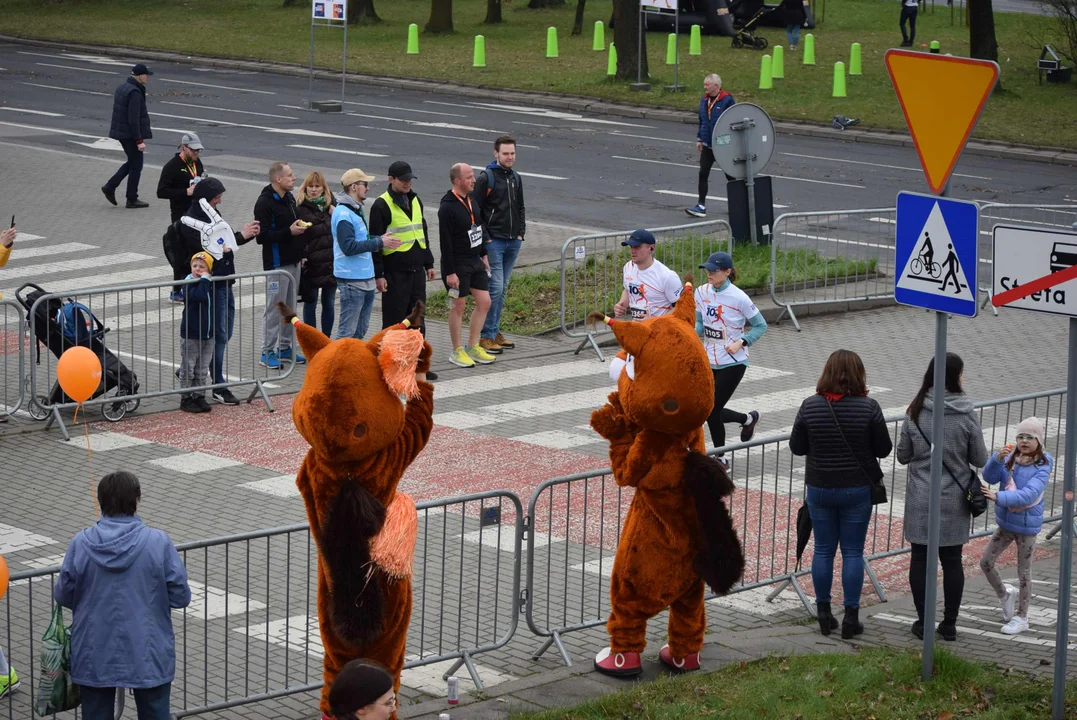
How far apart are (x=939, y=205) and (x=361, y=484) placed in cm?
296

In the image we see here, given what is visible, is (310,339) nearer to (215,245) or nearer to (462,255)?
(215,245)

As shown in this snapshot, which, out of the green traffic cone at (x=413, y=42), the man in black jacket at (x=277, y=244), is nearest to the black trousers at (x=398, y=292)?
the man in black jacket at (x=277, y=244)

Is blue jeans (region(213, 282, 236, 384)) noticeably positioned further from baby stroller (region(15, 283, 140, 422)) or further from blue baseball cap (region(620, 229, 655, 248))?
blue baseball cap (region(620, 229, 655, 248))

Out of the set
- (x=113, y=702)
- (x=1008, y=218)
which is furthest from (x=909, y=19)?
(x=113, y=702)

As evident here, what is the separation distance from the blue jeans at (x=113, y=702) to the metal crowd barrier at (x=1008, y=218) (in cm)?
1349

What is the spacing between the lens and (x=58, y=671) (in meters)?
6.59

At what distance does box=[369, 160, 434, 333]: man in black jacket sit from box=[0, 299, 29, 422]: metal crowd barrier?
3.12 meters

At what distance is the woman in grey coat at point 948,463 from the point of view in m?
8.43

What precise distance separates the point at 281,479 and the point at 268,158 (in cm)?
1571

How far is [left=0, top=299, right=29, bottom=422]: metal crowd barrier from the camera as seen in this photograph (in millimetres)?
12469

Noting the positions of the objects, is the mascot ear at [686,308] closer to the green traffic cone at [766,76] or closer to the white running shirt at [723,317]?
the white running shirt at [723,317]

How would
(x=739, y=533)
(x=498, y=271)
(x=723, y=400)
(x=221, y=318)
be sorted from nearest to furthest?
(x=739, y=533) < (x=723, y=400) < (x=221, y=318) < (x=498, y=271)

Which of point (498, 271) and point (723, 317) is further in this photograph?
point (498, 271)

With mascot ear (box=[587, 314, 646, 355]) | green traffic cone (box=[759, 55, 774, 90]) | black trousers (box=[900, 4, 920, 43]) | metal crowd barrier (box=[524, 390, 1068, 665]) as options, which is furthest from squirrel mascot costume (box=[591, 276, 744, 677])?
black trousers (box=[900, 4, 920, 43])
